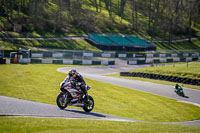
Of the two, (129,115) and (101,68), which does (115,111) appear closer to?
(129,115)

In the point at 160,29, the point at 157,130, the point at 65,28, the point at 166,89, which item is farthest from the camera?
the point at 160,29

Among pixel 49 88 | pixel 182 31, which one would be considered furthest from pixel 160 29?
pixel 49 88

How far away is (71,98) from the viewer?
13.8 meters

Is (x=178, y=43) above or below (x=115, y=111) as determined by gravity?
above

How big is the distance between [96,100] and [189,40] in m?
77.8

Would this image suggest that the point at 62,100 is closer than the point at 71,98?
Yes

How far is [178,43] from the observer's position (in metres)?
83.8

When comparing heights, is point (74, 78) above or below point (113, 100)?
above

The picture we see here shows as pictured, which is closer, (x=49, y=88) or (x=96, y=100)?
(x=96, y=100)

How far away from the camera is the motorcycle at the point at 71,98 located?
1347 centimetres

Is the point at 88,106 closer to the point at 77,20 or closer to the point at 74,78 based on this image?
the point at 74,78

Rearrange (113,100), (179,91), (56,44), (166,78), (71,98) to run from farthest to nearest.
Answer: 1. (56,44)
2. (166,78)
3. (179,91)
4. (113,100)
5. (71,98)

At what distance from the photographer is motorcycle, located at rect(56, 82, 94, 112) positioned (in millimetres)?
13472

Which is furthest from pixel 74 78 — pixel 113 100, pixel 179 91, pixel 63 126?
pixel 179 91
